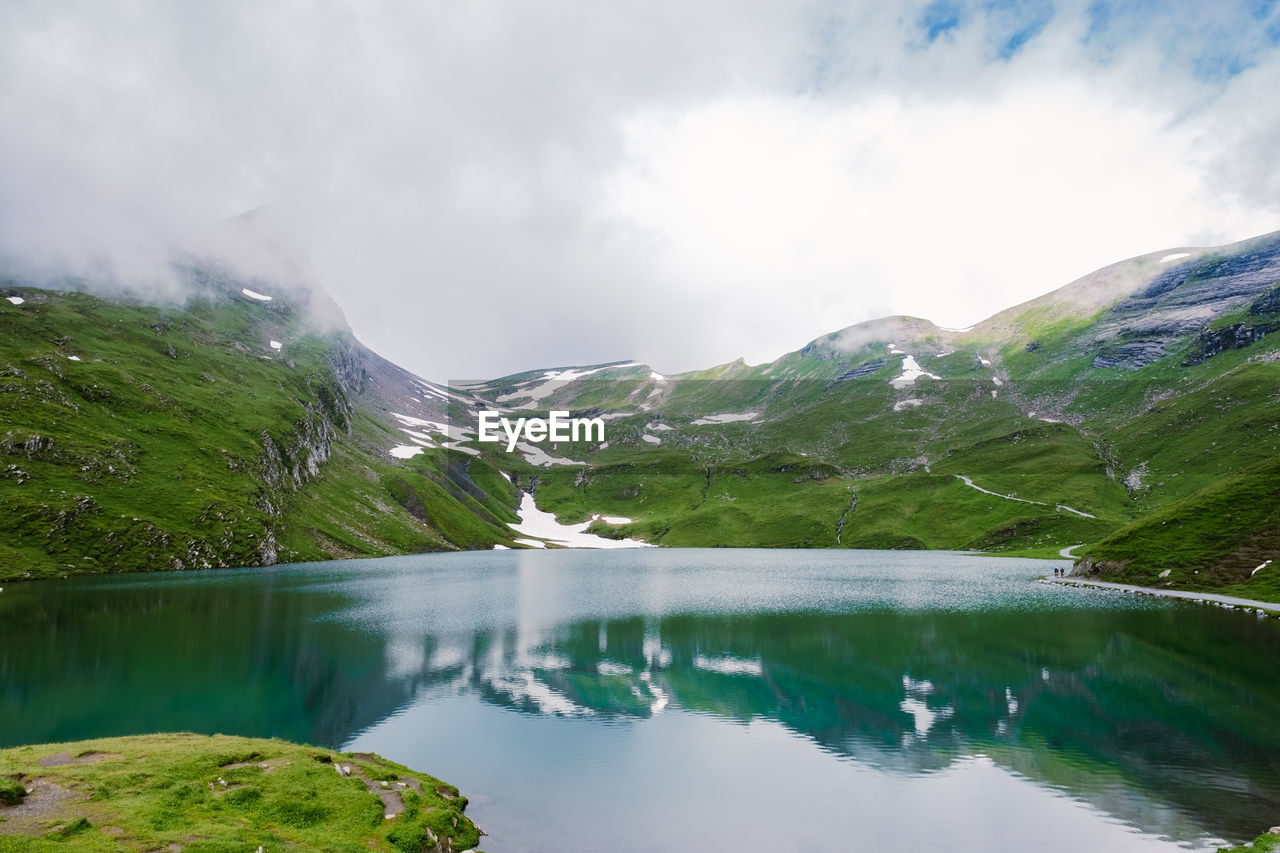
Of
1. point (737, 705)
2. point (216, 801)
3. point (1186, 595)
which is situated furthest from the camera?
point (1186, 595)

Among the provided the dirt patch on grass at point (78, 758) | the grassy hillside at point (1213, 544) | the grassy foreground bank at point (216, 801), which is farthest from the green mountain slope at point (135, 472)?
the grassy hillside at point (1213, 544)

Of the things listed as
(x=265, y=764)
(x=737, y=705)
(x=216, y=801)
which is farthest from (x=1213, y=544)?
(x=216, y=801)

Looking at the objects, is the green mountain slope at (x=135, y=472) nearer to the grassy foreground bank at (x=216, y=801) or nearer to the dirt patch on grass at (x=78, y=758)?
the dirt patch on grass at (x=78, y=758)

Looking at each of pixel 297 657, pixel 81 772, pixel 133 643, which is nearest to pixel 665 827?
pixel 81 772

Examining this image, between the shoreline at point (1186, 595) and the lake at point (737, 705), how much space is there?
3659 mm

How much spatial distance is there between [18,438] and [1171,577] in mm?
205120

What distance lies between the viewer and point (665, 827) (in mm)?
25609

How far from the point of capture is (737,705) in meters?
43.2

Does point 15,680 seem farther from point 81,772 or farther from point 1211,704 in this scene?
point 1211,704

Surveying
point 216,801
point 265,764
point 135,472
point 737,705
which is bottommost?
point 737,705

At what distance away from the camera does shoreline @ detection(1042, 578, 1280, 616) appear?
220ft

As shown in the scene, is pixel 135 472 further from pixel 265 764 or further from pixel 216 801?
pixel 216 801

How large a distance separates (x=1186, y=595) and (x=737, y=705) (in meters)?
72.1

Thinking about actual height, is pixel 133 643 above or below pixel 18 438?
below
